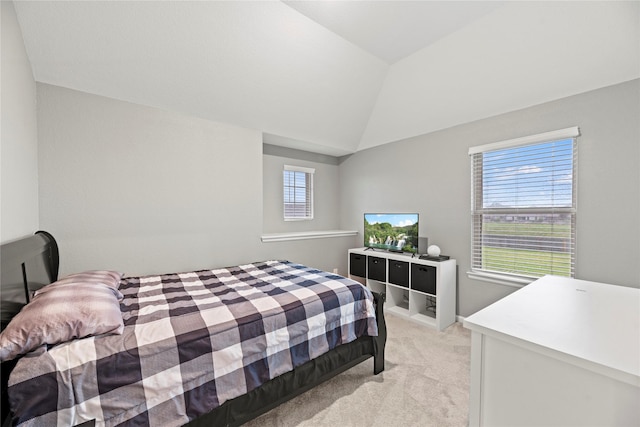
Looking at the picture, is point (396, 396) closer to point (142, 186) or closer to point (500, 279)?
point (500, 279)

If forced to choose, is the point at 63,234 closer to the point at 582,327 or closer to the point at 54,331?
the point at 54,331

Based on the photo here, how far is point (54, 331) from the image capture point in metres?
1.15

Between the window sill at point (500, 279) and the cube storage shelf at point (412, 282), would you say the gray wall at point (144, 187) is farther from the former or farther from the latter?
the window sill at point (500, 279)

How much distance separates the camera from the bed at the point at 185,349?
1.10 m

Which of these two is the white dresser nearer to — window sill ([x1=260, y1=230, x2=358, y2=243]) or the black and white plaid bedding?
the black and white plaid bedding

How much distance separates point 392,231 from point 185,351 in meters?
2.98

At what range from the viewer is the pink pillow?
108 cm

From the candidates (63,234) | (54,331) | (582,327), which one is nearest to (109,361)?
(54,331)

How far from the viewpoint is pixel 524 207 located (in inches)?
109

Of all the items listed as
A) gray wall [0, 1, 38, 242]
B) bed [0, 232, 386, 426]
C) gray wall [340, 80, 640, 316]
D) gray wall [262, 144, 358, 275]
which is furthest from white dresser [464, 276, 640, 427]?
gray wall [262, 144, 358, 275]

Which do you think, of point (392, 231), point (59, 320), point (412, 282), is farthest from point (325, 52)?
point (59, 320)

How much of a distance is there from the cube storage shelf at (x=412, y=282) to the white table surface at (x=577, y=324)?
157cm

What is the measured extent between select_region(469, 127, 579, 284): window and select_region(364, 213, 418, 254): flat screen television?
707mm

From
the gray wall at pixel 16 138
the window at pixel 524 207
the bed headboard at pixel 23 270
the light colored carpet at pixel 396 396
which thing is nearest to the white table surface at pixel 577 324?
the light colored carpet at pixel 396 396
